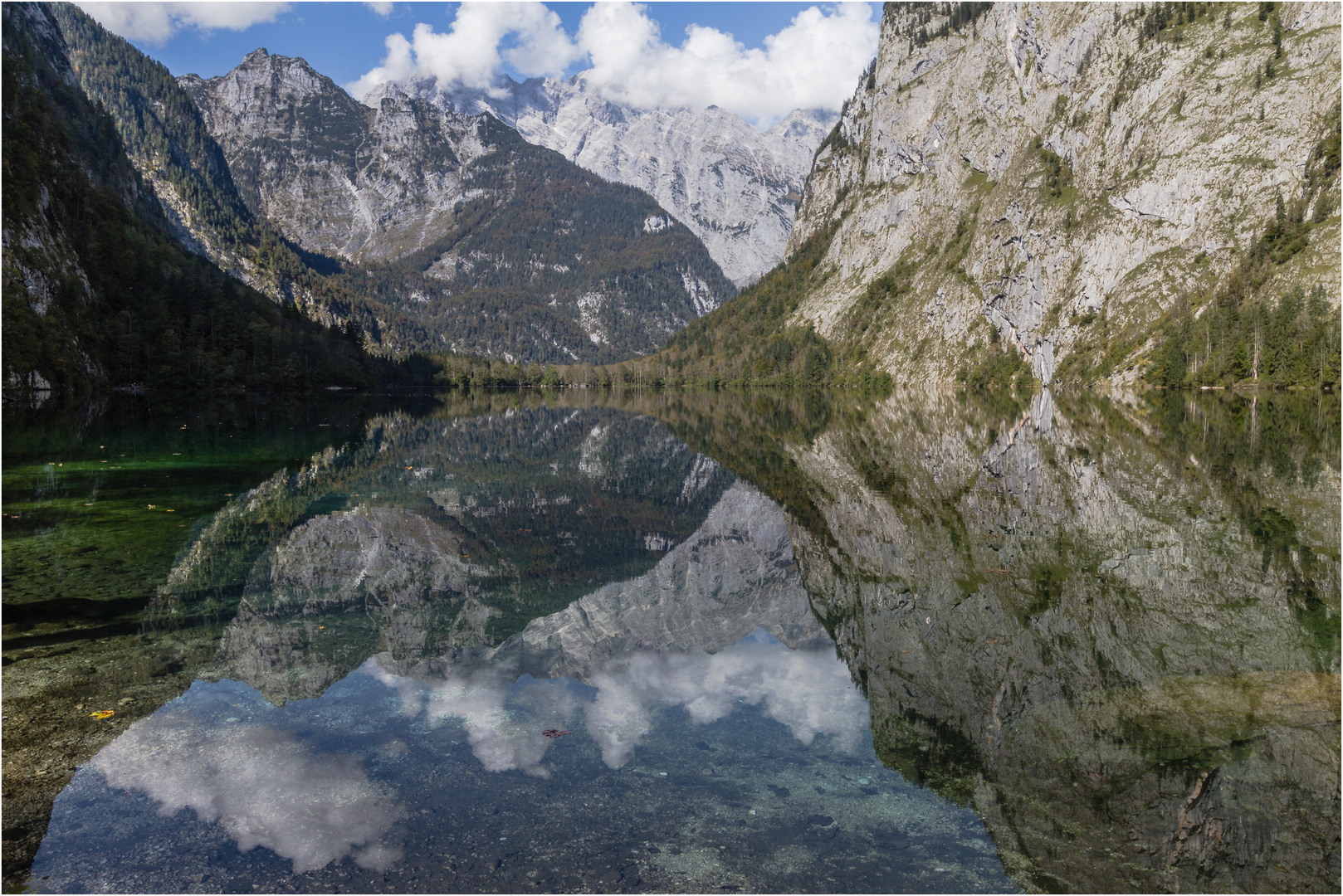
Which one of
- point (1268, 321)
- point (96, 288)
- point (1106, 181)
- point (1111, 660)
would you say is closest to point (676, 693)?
point (1111, 660)

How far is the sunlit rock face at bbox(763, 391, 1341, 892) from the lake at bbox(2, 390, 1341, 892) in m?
0.05

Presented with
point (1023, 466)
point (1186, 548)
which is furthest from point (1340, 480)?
point (1186, 548)

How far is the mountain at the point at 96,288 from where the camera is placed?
2980 inches

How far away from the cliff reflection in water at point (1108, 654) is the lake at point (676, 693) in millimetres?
51

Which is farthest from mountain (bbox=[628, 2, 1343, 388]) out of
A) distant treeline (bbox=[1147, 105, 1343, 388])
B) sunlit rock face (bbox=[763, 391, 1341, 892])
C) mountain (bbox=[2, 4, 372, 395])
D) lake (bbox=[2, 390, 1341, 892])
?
mountain (bbox=[2, 4, 372, 395])

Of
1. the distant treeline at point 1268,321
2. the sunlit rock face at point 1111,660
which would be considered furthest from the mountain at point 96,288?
the distant treeline at point 1268,321

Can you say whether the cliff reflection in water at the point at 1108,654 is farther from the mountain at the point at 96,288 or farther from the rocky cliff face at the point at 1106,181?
the rocky cliff face at the point at 1106,181

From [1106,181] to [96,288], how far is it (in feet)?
528

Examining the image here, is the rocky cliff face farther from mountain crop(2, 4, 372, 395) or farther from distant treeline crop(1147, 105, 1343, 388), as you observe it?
mountain crop(2, 4, 372, 395)

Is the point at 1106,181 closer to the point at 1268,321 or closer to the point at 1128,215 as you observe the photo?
the point at 1128,215

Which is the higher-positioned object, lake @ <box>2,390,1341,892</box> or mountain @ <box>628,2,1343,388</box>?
mountain @ <box>628,2,1343,388</box>

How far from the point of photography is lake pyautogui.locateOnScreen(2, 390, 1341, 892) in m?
6.05

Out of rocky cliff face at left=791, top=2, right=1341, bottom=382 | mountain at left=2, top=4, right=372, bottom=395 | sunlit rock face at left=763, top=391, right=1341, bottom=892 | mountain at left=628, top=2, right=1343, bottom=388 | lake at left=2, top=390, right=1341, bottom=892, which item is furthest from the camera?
rocky cliff face at left=791, top=2, right=1341, bottom=382

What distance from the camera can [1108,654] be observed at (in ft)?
33.2
